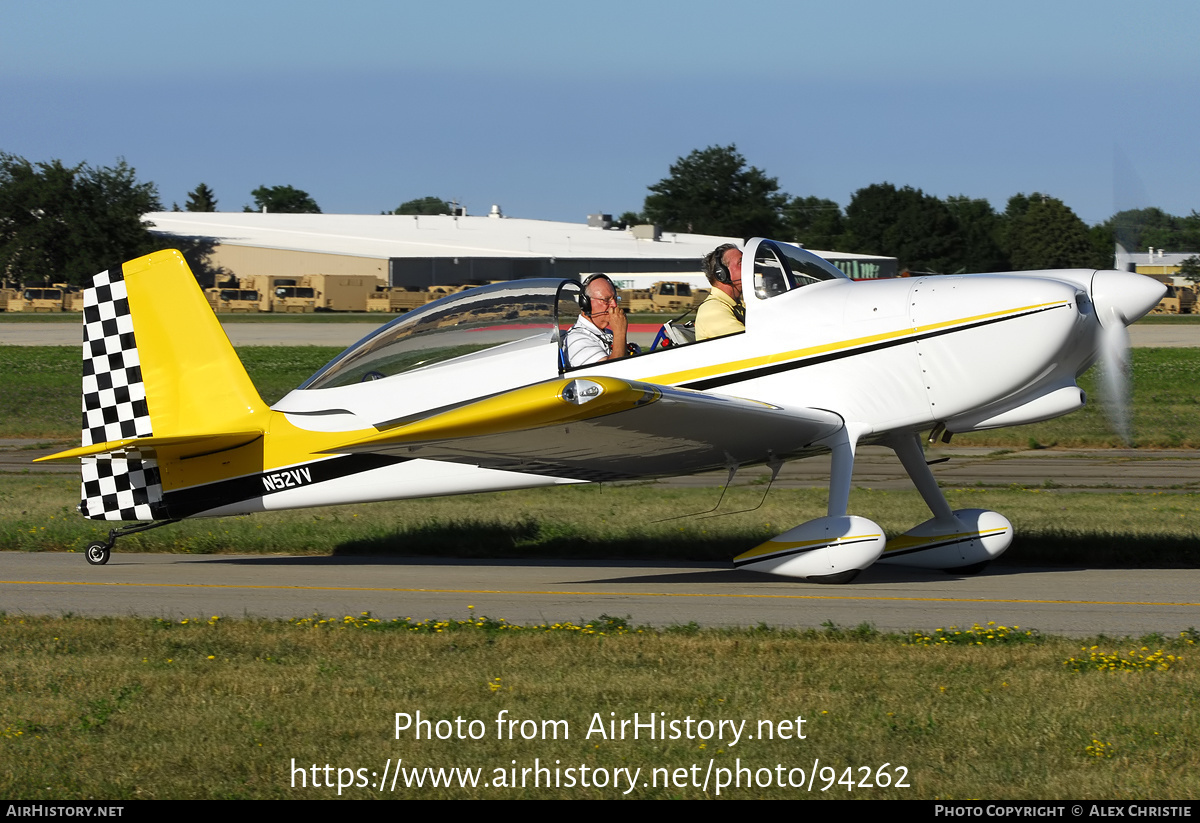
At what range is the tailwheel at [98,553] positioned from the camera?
935 centimetres

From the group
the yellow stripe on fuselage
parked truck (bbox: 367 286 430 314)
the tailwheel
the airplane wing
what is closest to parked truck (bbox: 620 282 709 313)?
the yellow stripe on fuselage

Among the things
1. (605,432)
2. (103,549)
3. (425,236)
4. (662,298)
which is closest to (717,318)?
(605,432)

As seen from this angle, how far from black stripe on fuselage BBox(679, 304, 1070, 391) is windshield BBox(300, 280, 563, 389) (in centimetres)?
117

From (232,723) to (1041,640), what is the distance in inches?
163

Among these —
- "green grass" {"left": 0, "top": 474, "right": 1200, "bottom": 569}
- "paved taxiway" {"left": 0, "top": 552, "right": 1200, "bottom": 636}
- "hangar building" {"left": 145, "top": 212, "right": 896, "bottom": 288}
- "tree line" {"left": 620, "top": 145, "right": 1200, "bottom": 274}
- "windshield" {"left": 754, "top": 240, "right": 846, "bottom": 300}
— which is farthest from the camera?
"hangar building" {"left": 145, "top": 212, "right": 896, "bottom": 288}

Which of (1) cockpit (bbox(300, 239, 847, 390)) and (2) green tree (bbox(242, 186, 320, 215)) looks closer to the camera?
(1) cockpit (bbox(300, 239, 847, 390))

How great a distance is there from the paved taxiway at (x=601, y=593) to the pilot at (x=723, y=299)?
182cm

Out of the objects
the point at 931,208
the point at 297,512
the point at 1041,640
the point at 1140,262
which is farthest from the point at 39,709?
the point at 931,208

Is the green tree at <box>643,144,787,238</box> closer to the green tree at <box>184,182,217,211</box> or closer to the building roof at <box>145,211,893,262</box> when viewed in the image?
the building roof at <box>145,211,893,262</box>

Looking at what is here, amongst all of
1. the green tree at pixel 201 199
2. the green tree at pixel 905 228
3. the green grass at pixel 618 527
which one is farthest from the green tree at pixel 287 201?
the green grass at pixel 618 527

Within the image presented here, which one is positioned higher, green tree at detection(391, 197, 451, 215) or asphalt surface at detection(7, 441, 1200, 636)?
Answer: green tree at detection(391, 197, 451, 215)

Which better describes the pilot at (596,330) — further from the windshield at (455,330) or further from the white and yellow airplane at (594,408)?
the windshield at (455,330)

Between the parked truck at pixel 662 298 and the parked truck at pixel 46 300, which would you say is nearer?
the parked truck at pixel 662 298

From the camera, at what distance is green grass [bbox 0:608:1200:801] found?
4.36 meters
